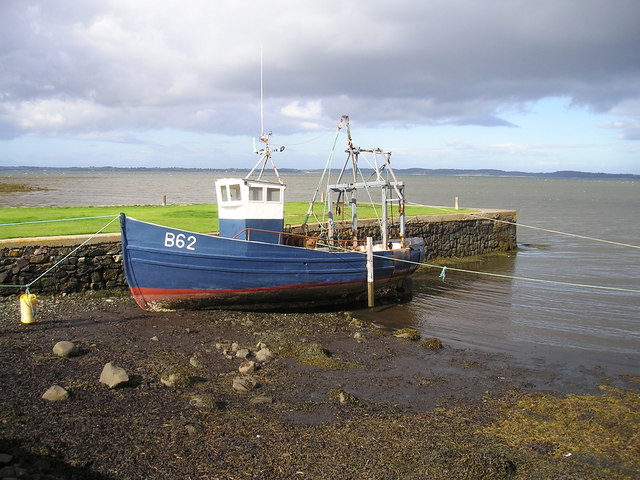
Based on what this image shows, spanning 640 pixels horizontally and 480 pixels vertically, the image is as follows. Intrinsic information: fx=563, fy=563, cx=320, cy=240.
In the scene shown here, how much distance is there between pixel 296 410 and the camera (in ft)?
23.8

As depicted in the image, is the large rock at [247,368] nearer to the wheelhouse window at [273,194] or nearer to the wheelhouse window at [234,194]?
the wheelhouse window at [234,194]

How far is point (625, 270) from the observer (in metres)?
20.5

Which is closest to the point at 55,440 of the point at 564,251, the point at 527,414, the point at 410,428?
the point at 410,428

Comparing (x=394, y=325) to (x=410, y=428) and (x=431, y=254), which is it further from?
(x=431, y=254)

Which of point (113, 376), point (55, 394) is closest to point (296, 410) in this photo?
point (113, 376)

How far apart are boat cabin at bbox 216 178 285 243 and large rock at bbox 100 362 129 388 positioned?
6.12 metres

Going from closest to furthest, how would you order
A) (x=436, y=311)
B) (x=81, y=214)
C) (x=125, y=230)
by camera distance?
(x=125, y=230) < (x=436, y=311) < (x=81, y=214)

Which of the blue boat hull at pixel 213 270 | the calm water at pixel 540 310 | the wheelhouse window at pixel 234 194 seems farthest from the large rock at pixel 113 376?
the wheelhouse window at pixel 234 194

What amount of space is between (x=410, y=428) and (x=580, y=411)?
103 inches

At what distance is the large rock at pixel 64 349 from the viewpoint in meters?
8.74

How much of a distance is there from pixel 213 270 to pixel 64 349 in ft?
13.8

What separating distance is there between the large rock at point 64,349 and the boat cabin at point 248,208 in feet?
17.6

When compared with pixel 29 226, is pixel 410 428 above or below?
below

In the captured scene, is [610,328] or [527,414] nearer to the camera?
[527,414]
